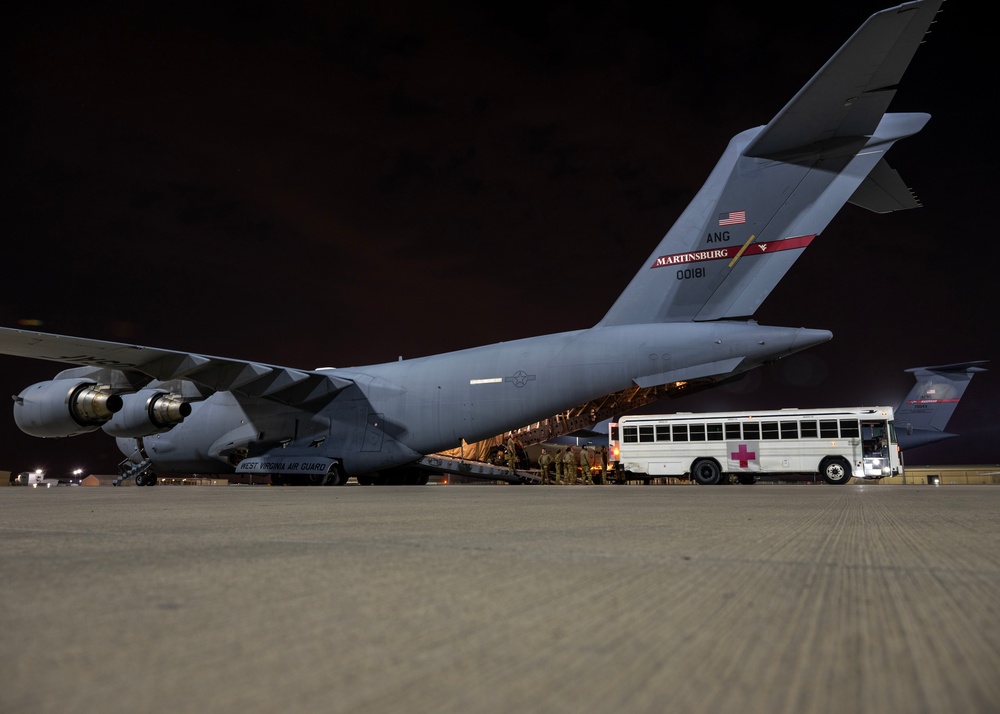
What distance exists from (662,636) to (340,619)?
564 millimetres

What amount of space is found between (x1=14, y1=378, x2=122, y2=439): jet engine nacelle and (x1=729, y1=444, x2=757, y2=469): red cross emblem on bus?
626 inches

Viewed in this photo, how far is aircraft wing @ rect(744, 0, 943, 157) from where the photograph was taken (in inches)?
336

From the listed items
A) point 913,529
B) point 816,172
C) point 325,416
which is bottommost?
point 913,529

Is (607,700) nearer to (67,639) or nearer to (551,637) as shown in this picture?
(551,637)

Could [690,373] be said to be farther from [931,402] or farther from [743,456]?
[931,402]

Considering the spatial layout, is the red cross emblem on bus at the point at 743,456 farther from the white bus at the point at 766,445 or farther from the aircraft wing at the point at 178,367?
the aircraft wing at the point at 178,367

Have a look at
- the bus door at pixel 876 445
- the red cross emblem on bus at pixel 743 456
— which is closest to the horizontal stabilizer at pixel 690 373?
the red cross emblem on bus at pixel 743 456

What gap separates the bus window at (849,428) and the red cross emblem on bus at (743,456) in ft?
8.06

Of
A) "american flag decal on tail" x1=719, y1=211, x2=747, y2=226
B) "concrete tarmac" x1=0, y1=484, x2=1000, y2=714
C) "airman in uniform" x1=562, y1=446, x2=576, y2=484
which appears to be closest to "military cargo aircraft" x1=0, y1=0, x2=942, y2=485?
"american flag decal on tail" x1=719, y1=211, x2=747, y2=226

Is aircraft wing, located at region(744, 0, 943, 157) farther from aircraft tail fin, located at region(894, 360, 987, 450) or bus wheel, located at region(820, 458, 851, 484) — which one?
aircraft tail fin, located at region(894, 360, 987, 450)

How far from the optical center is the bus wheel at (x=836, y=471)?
17.8 meters

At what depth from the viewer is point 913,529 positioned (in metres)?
3.19

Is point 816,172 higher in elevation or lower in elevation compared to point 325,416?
higher

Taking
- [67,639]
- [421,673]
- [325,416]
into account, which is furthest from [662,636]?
[325,416]
